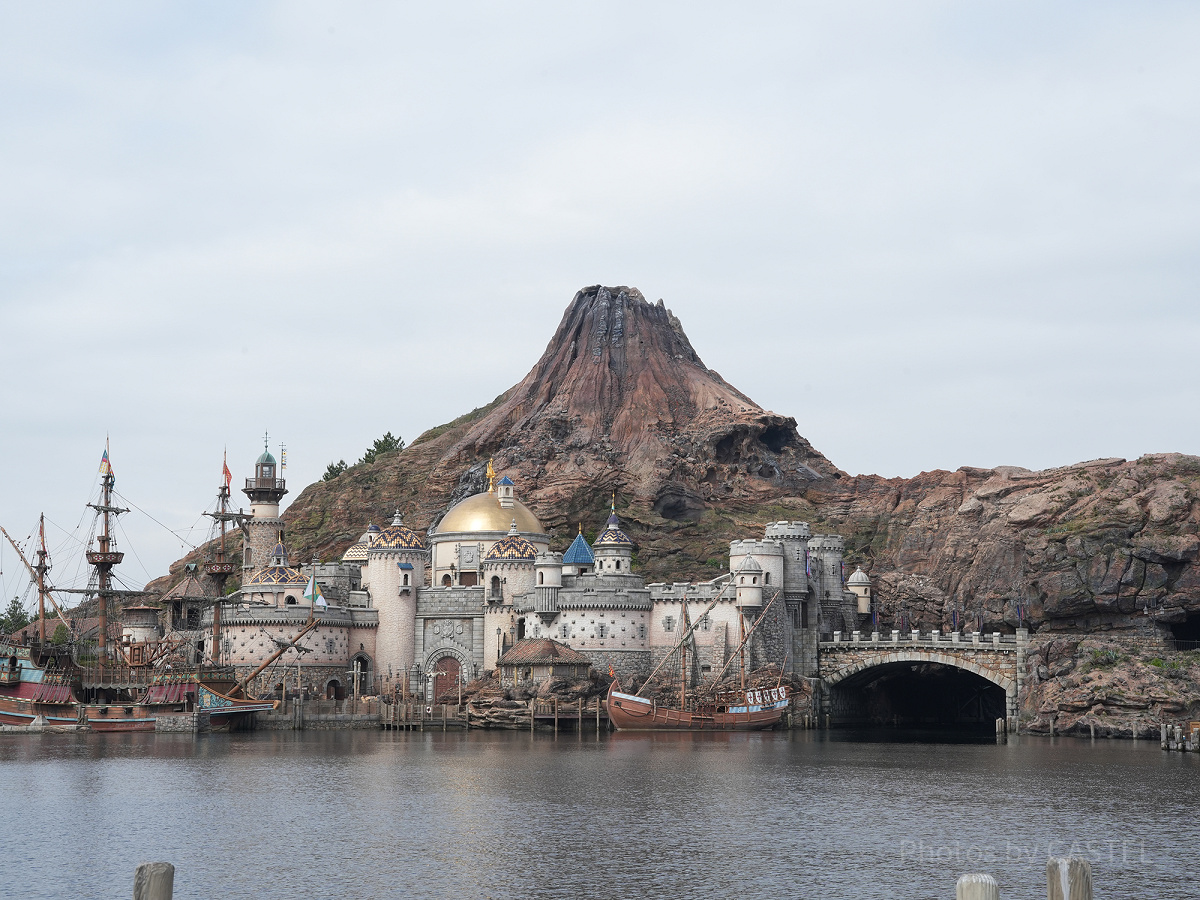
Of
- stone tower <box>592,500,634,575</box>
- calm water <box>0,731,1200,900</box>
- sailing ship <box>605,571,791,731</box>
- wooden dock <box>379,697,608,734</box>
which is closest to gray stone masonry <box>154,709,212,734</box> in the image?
wooden dock <box>379,697,608,734</box>

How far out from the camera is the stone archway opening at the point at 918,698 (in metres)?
124

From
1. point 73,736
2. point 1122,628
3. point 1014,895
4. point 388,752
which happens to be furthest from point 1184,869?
point 73,736

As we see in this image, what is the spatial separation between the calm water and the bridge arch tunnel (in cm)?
3381

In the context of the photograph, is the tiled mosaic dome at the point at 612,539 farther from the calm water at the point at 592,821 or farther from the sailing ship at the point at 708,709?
the calm water at the point at 592,821

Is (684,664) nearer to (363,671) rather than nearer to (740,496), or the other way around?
(363,671)

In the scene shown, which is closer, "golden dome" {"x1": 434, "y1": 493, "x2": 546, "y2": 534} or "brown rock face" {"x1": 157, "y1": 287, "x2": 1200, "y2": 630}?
"brown rock face" {"x1": 157, "y1": 287, "x2": 1200, "y2": 630}

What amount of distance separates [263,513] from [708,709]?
5999 cm

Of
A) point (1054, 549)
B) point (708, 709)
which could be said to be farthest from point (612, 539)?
point (1054, 549)

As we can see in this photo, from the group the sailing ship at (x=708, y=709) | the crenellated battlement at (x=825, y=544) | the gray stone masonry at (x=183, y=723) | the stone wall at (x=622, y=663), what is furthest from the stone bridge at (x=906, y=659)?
the gray stone masonry at (x=183, y=723)

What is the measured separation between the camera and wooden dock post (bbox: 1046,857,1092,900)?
24.4m

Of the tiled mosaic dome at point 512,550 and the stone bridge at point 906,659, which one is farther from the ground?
the tiled mosaic dome at point 512,550

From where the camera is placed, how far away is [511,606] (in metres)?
123

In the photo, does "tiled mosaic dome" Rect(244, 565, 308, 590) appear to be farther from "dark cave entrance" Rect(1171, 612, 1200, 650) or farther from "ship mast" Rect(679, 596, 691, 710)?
"dark cave entrance" Rect(1171, 612, 1200, 650)

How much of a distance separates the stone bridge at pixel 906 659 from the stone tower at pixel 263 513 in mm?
58627
